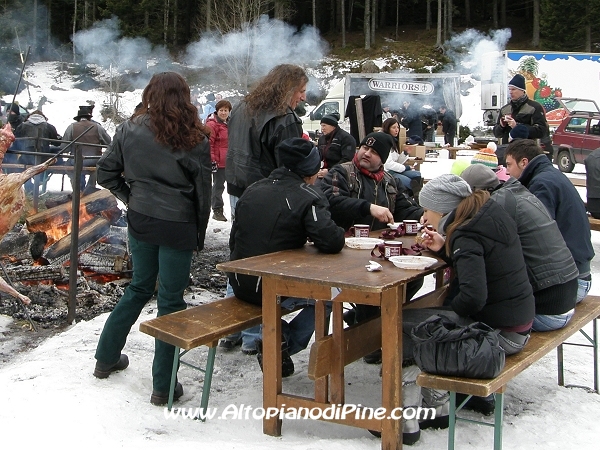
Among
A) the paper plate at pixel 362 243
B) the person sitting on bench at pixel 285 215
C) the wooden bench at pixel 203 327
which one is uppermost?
the person sitting on bench at pixel 285 215

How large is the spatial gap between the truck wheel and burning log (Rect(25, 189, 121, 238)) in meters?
13.7

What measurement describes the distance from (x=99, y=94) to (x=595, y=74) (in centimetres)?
2086

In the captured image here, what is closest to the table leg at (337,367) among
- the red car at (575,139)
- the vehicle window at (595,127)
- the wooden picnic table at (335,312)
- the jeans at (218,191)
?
the wooden picnic table at (335,312)

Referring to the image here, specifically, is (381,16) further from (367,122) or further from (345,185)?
(345,185)

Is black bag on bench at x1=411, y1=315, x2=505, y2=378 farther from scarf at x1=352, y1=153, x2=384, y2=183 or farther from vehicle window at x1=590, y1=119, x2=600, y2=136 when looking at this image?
vehicle window at x1=590, y1=119, x2=600, y2=136

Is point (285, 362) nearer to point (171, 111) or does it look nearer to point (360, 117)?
point (171, 111)

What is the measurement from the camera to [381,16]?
4847cm

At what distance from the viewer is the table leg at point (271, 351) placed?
12.5 ft

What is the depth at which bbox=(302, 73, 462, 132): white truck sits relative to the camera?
2442 centimetres

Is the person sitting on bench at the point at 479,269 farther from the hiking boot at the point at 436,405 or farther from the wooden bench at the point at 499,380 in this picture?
the wooden bench at the point at 499,380

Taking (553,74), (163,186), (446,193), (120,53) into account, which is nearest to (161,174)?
(163,186)

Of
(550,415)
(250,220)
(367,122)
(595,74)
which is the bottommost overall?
(550,415)

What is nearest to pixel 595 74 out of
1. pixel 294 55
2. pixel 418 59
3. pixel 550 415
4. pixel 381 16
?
pixel 418 59

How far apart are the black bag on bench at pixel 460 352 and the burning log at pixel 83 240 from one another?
444 cm
